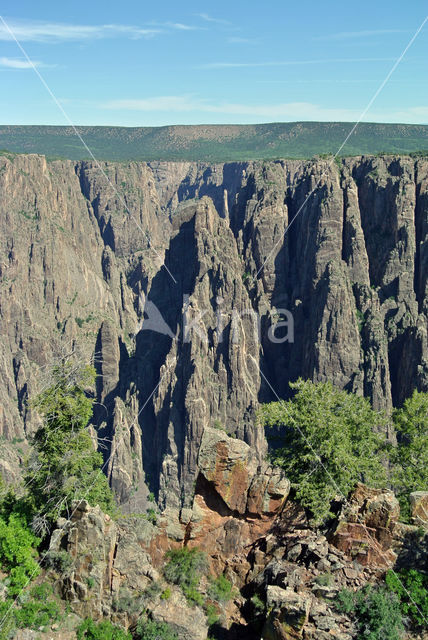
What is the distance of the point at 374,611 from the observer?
1820 cm

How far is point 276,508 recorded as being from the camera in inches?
997

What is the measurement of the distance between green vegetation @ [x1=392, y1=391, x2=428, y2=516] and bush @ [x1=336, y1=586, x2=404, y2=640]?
34.0 feet

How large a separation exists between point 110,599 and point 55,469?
6.29 meters

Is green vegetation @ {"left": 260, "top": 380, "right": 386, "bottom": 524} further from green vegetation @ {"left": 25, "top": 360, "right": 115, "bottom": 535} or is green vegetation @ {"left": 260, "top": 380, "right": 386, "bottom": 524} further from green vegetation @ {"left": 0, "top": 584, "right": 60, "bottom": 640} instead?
green vegetation @ {"left": 0, "top": 584, "right": 60, "bottom": 640}

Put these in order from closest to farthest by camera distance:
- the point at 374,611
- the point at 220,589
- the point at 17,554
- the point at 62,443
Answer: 1. the point at 374,611
2. the point at 17,554
3. the point at 220,589
4. the point at 62,443

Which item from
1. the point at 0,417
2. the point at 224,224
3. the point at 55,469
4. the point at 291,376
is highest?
the point at 224,224

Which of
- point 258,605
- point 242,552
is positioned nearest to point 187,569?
point 242,552

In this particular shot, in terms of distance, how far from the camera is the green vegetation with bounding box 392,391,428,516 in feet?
98.1

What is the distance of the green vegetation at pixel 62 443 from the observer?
82.1 ft

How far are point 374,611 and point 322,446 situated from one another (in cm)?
887

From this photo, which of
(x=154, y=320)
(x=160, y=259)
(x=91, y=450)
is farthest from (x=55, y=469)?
(x=160, y=259)

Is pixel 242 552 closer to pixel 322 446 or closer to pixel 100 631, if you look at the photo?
pixel 322 446

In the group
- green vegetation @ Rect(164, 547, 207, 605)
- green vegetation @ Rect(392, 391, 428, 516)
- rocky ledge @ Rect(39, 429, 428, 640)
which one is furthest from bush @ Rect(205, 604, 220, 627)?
green vegetation @ Rect(392, 391, 428, 516)

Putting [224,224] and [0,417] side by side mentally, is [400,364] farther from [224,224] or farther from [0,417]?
[0,417]
